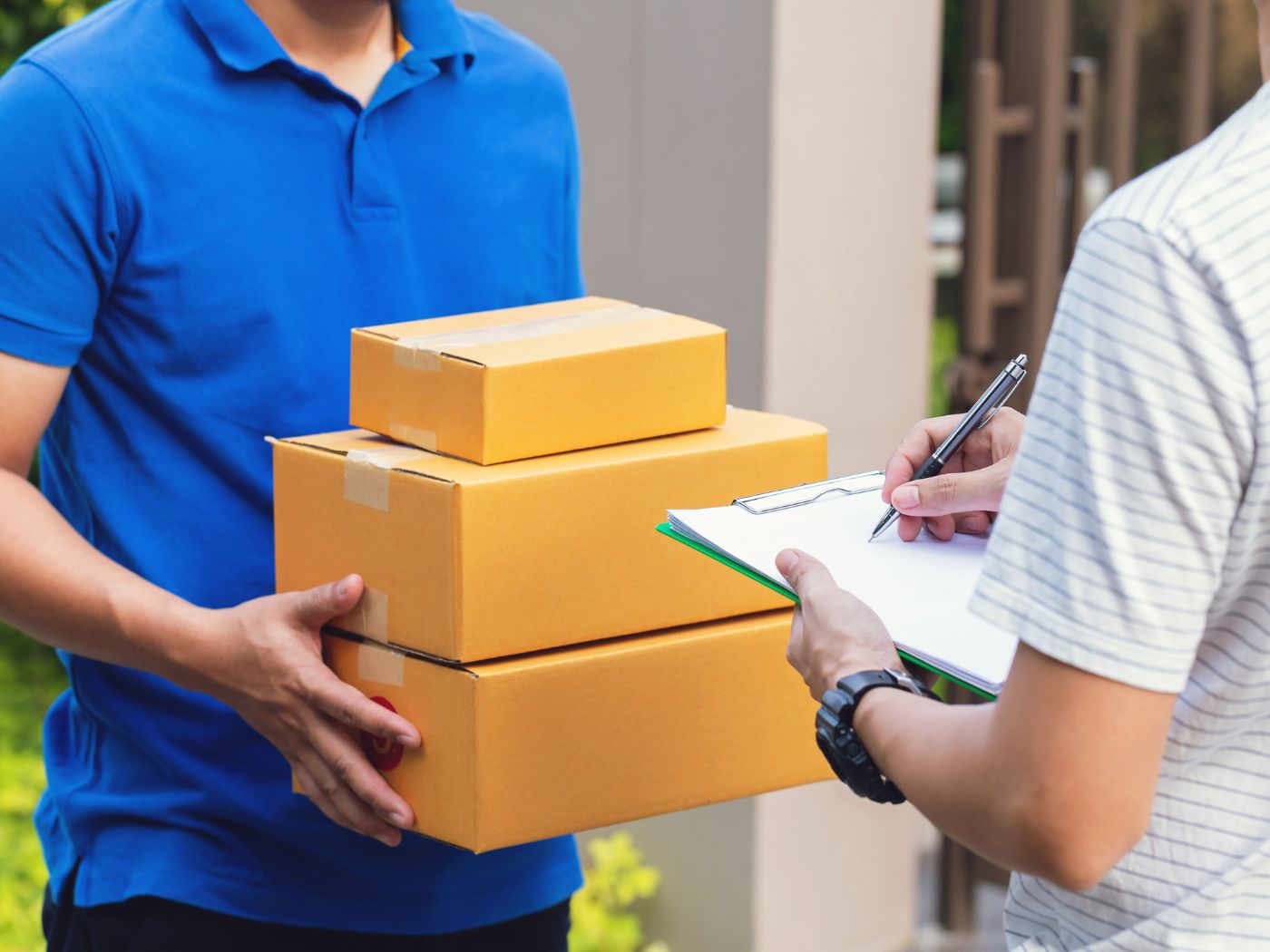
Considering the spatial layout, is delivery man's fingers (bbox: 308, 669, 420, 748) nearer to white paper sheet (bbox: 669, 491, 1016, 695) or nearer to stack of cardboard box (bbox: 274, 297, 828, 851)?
stack of cardboard box (bbox: 274, 297, 828, 851)

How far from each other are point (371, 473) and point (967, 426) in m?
0.52

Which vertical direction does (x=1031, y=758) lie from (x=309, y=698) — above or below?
above

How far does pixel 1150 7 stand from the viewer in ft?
26.5

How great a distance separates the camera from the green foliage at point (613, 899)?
314 cm

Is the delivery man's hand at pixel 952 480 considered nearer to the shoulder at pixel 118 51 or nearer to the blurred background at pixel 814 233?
the shoulder at pixel 118 51

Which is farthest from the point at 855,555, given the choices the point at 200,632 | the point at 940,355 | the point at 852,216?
the point at 940,355

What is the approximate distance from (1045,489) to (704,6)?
2.19 metres

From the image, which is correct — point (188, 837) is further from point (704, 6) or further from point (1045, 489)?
point (704, 6)

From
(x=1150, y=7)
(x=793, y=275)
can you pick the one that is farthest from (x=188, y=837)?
(x=1150, y=7)

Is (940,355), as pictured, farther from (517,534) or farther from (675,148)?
(517,534)

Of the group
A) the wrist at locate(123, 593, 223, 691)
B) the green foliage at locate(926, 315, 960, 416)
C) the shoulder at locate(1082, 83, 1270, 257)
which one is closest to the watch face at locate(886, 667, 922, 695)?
the shoulder at locate(1082, 83, 1270, 257)

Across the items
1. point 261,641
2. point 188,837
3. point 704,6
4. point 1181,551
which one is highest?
point 704,6

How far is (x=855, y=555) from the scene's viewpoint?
50.6 inches

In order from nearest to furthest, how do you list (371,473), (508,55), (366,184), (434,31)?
(371,473) → (366,184) → (434,31) → (508,55)
